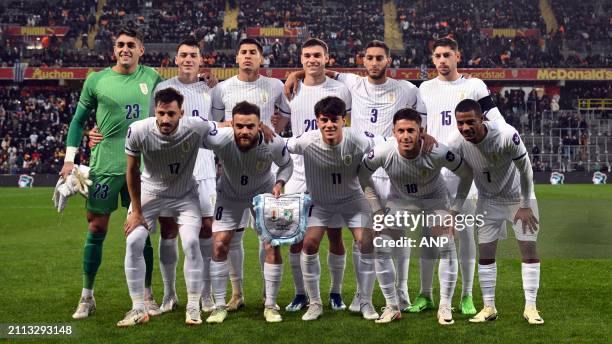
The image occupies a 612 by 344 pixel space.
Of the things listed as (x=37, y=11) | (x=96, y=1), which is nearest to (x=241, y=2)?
(x=96, y=1)

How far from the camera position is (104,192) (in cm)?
794

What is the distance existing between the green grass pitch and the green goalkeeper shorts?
3.23 ft

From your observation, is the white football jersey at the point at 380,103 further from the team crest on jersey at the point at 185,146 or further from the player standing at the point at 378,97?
the team crest on jersey at the point at 185,146

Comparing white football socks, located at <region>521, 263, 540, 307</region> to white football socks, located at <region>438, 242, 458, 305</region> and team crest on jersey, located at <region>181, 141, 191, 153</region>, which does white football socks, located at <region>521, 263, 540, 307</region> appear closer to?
white football socks, located at <region>438, 242, 458, 305</region>

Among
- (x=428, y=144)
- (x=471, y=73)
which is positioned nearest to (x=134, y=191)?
(x=428, y=144)

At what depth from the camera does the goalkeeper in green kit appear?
7.93 metres

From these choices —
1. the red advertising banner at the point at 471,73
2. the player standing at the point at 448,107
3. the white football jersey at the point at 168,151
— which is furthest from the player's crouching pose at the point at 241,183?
the red advertising banner at the point at 471,73

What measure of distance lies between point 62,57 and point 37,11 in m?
7.08

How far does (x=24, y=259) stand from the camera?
12016 mm

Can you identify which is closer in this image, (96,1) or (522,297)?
(522,297)

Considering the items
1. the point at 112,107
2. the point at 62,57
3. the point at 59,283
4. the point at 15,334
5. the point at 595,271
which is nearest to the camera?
the point at 15,334

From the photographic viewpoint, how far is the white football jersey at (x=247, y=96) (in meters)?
8.47

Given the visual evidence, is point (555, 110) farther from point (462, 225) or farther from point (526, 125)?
point (462, 225)

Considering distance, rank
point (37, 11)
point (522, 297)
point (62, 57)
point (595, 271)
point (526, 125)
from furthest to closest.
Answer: point (37, 11)
point (62, 57)
point (526, 125)
point (595, 271)
point (522, 297)
